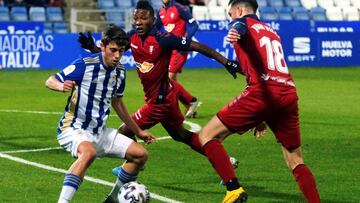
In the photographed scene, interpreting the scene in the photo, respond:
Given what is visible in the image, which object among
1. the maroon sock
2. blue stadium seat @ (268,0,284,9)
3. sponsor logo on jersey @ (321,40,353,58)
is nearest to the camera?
the maroon sock

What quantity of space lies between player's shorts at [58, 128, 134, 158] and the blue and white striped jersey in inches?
2.4

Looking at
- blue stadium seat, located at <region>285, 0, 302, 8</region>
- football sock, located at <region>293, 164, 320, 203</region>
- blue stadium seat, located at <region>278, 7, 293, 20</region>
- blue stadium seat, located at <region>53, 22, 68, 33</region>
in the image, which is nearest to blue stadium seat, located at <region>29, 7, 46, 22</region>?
blue stadium seat, located at <region>53, 22, 68, 33</region>

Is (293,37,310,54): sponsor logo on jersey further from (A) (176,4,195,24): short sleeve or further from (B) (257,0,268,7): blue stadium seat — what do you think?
(A) (176,4,195,24): short sleeve

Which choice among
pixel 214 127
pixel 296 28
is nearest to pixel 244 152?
pixel 214 127

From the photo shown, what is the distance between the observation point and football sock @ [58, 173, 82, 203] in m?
9.38

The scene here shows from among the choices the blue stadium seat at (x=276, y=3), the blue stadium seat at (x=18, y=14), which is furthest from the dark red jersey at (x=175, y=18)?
the blue stadium seat at (x=276, y=3)

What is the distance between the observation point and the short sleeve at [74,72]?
983cm

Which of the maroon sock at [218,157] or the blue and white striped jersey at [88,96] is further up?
the blue and white striped jersey at [88,96]

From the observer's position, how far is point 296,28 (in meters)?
36.2

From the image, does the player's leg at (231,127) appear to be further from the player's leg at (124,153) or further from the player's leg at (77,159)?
the player's leg at (77,159)

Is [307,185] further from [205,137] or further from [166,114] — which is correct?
[166,114]

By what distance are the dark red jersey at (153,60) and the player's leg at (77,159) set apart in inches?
91.8

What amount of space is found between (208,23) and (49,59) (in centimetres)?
683

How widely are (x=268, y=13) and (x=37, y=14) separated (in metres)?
10.0
